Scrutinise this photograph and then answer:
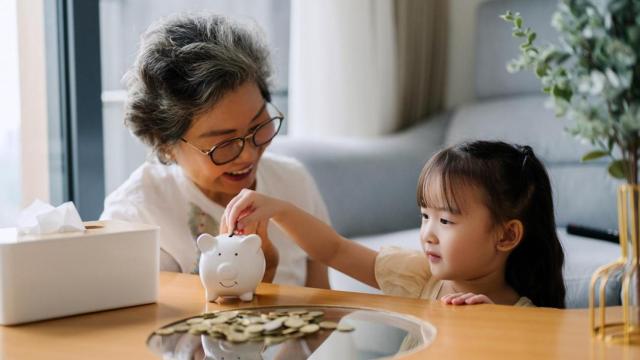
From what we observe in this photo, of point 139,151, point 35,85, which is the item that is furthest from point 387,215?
point 35,85

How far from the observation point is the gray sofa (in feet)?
7.75

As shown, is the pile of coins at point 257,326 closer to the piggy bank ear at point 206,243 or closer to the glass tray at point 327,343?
the glass tray at point 327,343

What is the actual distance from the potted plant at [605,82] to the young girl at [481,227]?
50 centimetres

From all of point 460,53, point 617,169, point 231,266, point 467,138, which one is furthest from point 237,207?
point 460,53

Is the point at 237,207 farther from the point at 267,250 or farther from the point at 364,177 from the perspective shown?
the point at 364,177

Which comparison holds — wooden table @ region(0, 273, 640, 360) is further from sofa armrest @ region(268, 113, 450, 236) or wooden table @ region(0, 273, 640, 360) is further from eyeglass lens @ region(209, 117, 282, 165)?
sofa armrest @ region(268, 113, 450, 236)

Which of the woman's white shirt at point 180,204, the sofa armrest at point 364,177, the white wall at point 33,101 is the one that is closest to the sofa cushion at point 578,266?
the sofa armrest at point 364,177

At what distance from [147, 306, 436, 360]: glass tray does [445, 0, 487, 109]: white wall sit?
8.08ft

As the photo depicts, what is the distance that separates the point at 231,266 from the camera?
1043mm

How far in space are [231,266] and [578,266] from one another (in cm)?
108

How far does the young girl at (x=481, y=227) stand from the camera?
1.29m

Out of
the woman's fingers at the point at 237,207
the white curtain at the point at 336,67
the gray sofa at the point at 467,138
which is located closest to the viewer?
the woman's fingers at the point at 237,207

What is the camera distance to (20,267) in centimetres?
96

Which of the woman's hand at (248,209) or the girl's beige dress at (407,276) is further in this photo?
the girl's beige dress at (407,276)
